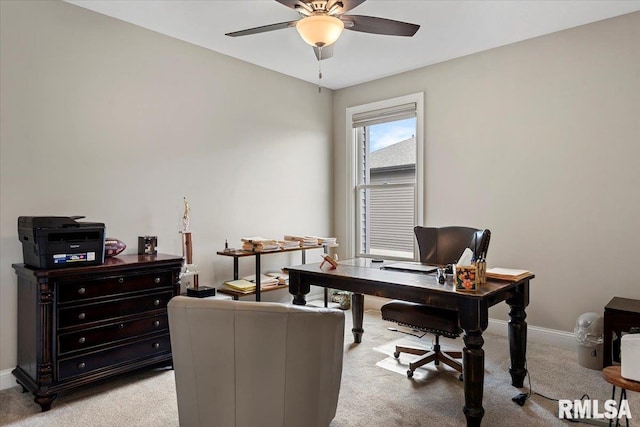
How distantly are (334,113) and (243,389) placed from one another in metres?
4.09

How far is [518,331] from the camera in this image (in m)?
2.53

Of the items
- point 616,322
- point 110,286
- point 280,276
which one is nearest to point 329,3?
point 110,286

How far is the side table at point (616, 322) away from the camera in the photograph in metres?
2.72

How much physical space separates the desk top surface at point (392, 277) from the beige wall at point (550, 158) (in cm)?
119

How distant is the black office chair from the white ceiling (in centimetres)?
166

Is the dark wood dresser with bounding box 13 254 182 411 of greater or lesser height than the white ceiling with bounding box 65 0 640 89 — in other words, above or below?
below

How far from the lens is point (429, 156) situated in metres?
4.29

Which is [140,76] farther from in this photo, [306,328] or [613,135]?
[613,135]

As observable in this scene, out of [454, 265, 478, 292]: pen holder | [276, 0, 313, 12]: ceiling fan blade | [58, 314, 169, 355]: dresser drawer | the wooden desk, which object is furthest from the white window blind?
[58, 314, 169, 355]: dresser drawer

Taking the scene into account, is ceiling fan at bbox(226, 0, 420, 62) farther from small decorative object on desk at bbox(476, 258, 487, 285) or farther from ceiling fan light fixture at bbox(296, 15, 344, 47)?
small decorative object on desk at bbox(476, 258, 487, 285)

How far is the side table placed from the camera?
8.94 feet

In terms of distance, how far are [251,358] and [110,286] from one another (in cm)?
155

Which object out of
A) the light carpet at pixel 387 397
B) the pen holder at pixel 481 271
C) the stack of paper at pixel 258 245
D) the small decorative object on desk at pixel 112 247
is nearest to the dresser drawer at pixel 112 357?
the light carpet at pixel 387 397

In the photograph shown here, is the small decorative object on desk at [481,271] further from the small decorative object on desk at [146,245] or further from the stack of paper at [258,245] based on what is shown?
the small decorative object on desk at [146,245]
